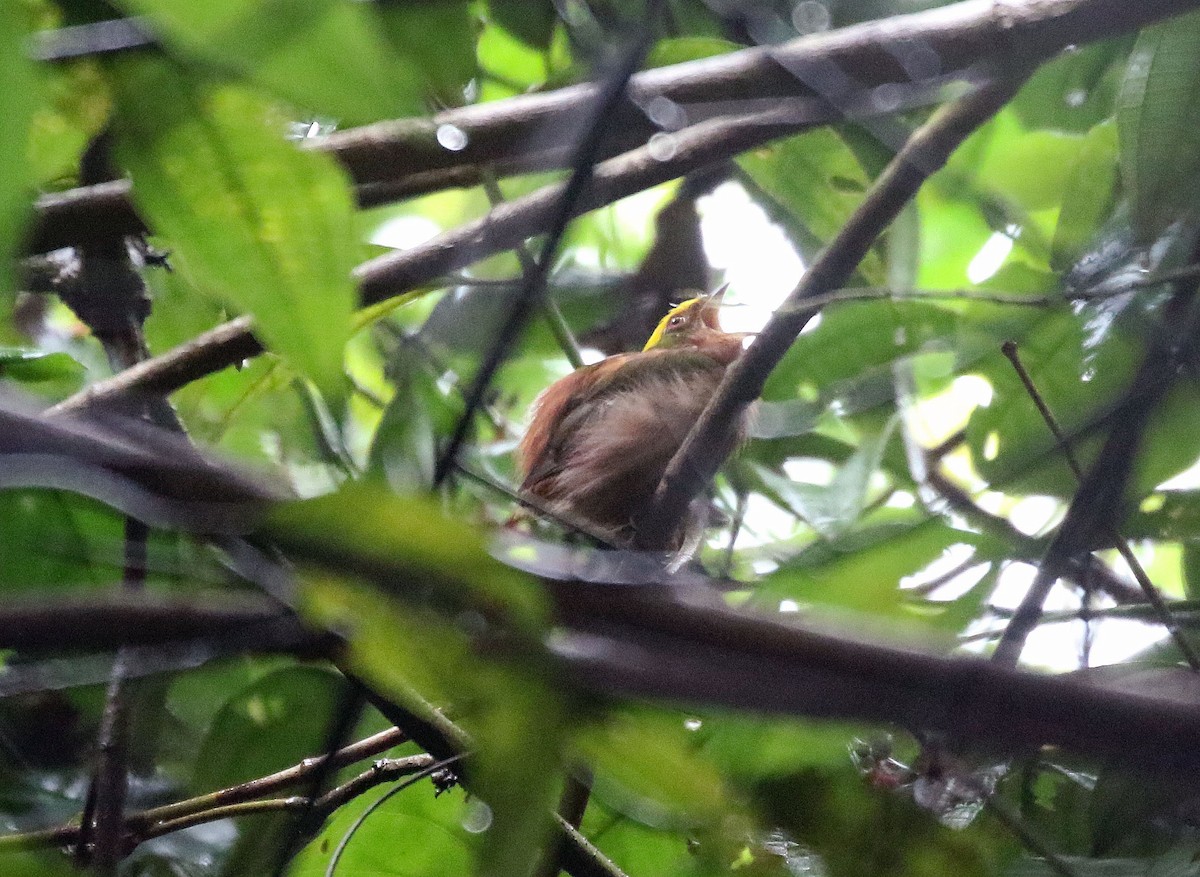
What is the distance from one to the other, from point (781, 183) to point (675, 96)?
286mm

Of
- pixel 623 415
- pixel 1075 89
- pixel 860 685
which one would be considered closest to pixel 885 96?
pixel 1075 89

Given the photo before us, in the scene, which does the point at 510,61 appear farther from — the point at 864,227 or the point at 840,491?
the point at 840,491

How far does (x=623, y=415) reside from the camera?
1.69 meters

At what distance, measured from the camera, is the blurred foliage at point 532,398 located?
431 millimetres

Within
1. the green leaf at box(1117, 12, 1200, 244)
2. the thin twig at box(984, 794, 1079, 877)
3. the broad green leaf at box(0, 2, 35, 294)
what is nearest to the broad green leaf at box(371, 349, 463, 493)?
the broad green leaf at box(0, 2, 35, 294)

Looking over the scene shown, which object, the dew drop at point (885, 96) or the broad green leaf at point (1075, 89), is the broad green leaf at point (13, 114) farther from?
the broad green leaf at point (1075, 89)

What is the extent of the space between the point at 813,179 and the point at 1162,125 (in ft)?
1.10

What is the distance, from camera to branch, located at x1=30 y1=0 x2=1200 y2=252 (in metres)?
0.82

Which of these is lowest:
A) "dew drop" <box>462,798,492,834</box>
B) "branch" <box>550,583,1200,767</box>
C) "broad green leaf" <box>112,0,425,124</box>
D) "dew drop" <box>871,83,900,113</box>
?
"dew drop" <box>462,798,492,834</box>

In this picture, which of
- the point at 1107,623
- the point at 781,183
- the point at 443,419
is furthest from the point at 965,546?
the point at 781,183

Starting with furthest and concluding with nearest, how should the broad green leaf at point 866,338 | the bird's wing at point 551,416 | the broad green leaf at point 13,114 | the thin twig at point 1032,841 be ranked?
the bird's wing at point 551,416 → the broad green leaf at point 866,338 → the thin twig at point 1032,841 → the broad green leaf at point 13,114

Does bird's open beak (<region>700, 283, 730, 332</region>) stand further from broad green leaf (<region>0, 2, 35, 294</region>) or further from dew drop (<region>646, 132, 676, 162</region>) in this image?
broad green leaf (<region>0, 2, 35, 294</region>)

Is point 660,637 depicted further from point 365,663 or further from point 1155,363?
point 1155,363

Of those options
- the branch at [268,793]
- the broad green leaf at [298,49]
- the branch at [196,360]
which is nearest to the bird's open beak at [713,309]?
the branch at [196,360]
